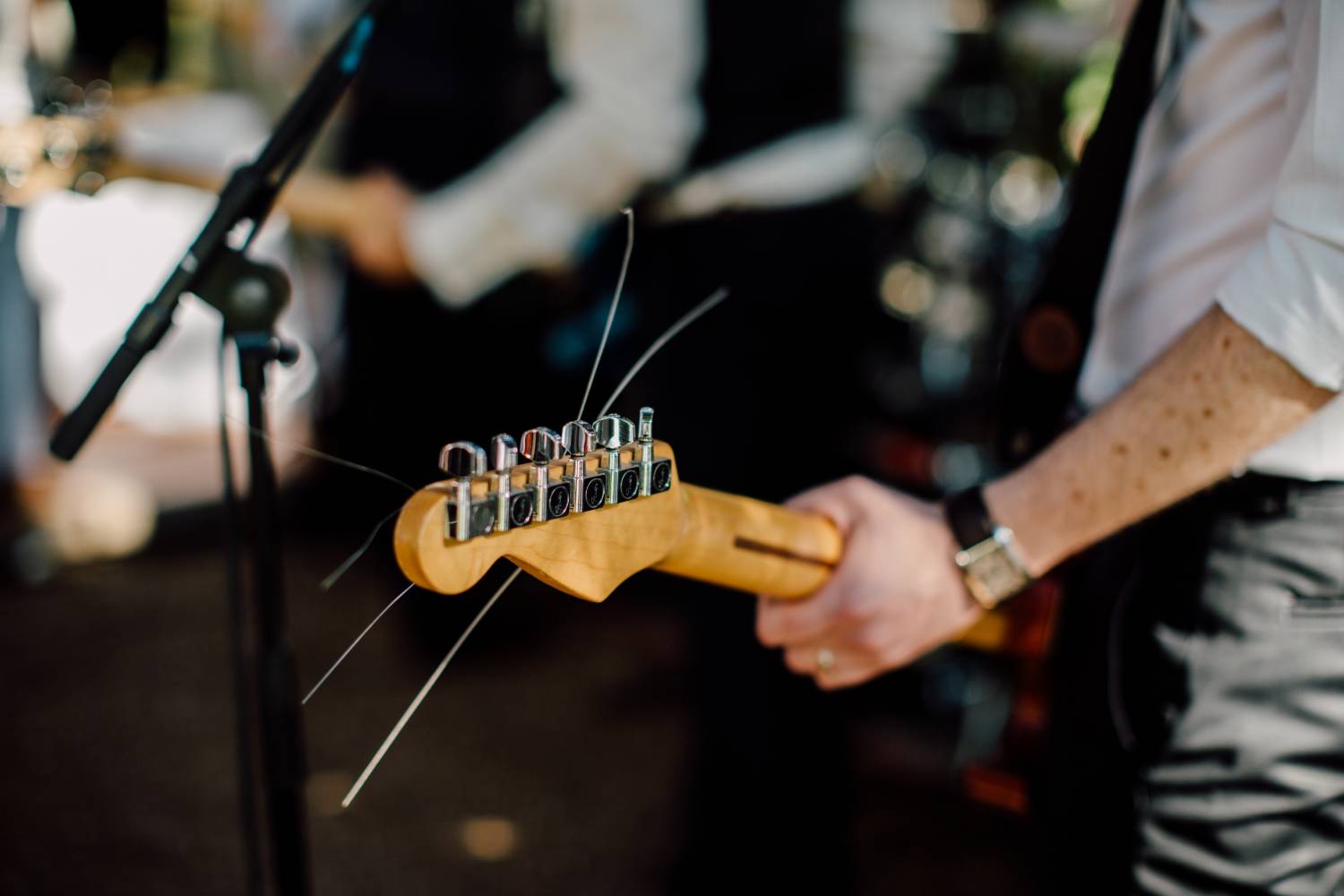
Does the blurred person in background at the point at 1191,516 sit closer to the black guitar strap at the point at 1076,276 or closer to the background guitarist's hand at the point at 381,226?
the black guitar strap at the point at 1076,276

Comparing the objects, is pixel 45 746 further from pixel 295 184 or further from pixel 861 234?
pixel 861 234

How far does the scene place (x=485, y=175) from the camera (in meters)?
1.80

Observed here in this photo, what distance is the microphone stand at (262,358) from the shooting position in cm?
87

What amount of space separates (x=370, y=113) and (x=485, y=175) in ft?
1.85

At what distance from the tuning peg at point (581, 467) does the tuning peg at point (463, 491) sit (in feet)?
0.22

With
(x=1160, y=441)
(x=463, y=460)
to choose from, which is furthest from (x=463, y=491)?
(x=1160, y=441)

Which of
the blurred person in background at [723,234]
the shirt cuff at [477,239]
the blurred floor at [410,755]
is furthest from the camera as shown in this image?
the blurred floor at [410,755]

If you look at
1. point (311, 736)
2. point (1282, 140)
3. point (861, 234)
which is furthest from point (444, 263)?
point (1282, 140)

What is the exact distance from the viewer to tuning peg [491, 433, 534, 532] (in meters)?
0.60

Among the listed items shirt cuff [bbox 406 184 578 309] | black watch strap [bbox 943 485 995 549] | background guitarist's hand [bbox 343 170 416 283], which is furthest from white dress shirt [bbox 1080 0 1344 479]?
background guitarist's hand [bbox 343 170 416 283]

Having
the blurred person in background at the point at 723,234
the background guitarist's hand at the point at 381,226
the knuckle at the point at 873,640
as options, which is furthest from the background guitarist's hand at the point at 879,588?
the background guitarist's hand at the point at 381,226

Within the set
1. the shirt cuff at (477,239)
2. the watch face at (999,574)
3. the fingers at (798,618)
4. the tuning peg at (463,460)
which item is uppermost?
the shirt cuff at (477,239)

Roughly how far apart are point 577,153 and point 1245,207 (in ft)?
3.60

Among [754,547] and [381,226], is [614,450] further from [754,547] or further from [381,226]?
[381,226]
